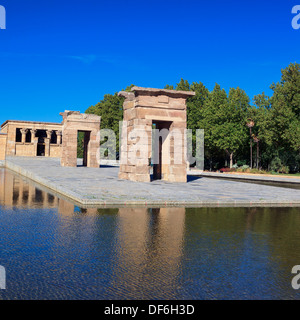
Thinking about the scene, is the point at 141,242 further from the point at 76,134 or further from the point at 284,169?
the point at 284,169

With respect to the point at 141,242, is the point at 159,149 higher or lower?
higher

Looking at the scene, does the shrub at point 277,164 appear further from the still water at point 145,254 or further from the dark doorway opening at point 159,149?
the still water at point 145,254

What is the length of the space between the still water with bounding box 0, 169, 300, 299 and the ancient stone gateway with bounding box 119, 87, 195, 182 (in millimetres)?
9889

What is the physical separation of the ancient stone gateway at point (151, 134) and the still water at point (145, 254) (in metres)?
9.89

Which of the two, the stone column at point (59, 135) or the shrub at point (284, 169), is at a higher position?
the stone column at point (59, 135)

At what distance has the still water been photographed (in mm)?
3883

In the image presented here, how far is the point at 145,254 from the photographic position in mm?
5352

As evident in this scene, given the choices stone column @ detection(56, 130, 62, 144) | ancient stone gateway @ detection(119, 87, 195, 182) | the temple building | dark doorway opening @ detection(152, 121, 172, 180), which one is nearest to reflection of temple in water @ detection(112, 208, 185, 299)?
ancient stone gateway @ detection(119, 87, 195, 182)

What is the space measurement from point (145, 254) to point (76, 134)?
1124 inches

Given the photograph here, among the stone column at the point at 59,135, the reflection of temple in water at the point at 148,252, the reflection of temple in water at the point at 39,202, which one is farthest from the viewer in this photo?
the stone column at the point at 59,135

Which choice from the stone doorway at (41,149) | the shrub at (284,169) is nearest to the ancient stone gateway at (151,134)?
the shrub at (284,169)

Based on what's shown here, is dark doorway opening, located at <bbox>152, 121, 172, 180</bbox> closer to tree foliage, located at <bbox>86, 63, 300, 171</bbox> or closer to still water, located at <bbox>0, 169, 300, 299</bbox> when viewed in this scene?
still water, located at <bbox>0, 169, 300, 299</bbox>

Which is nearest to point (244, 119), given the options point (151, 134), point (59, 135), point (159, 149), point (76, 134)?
point (76, 134)

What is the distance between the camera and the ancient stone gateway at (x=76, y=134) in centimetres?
3250
